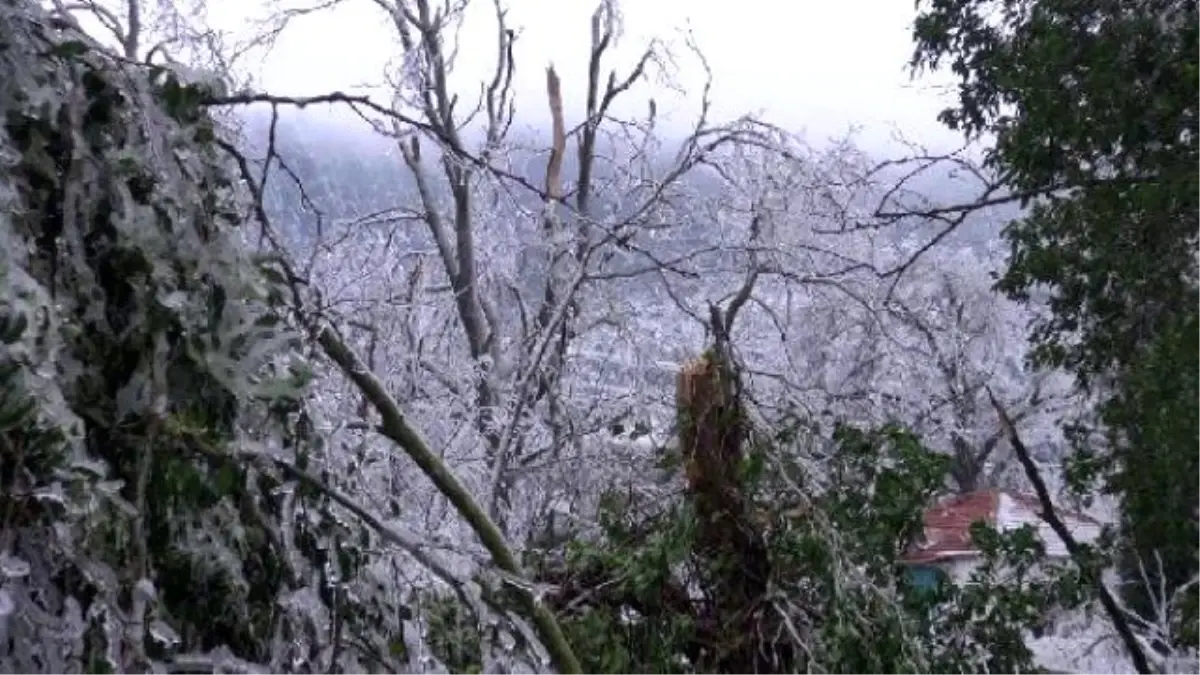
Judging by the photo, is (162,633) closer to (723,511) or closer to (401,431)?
(401,431)

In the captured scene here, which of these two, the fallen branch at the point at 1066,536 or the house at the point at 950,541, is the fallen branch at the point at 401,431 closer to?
the fallen branch at the point at 1066,536

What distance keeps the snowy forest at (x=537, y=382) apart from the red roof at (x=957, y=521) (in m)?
0.08

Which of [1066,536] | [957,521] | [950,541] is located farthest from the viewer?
[957,521]

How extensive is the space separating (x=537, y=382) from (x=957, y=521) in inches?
112

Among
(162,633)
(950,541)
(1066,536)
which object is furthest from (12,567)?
(950,541)

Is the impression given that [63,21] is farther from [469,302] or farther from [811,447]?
[469,302]

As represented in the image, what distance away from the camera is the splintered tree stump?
3709mm

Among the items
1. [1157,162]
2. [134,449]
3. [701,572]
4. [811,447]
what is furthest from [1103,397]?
[134,449]

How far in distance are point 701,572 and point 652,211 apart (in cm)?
489

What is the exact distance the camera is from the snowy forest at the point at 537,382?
1.43 m

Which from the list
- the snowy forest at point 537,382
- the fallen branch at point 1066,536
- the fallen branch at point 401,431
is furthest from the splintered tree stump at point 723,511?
the fallen branch at point 401,431

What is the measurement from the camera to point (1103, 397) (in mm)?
6598

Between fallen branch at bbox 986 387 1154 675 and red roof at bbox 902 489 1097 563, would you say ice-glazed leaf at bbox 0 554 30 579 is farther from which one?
red roof at bbox 902 489 1097 563

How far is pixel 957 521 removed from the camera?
29.4 feet
